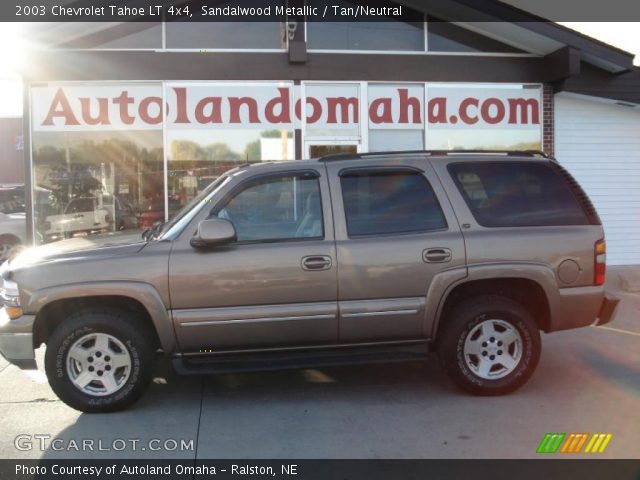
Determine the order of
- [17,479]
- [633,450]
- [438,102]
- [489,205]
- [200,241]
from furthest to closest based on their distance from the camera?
[438,102] → [489,205] → [200,241] → [633,450] → [17,479]

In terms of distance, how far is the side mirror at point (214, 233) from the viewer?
4797mm

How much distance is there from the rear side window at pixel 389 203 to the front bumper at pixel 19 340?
2511 mm

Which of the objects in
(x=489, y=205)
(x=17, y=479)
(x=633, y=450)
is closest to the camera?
(x=17, y=479)

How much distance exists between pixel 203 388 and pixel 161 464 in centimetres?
153

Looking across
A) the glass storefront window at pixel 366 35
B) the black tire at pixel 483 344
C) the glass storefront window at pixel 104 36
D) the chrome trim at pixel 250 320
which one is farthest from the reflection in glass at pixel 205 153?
the black tire at pixel 483 344

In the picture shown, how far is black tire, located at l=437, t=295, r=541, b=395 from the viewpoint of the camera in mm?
5195

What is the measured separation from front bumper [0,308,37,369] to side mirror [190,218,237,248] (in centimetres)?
136

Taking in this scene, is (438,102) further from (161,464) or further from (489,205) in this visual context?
(161,464)

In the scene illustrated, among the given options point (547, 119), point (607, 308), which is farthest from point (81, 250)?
point (547, 119)

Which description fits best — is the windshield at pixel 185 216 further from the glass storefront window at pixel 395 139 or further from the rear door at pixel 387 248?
the glass storefront window at pixel 395 139

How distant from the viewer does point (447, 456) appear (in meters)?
4.20

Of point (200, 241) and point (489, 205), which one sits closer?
point (200, 241)

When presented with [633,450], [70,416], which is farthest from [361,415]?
[70,416]

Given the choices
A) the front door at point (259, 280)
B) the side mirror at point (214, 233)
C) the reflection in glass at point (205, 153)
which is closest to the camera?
the side mirror at point (214, 233)
